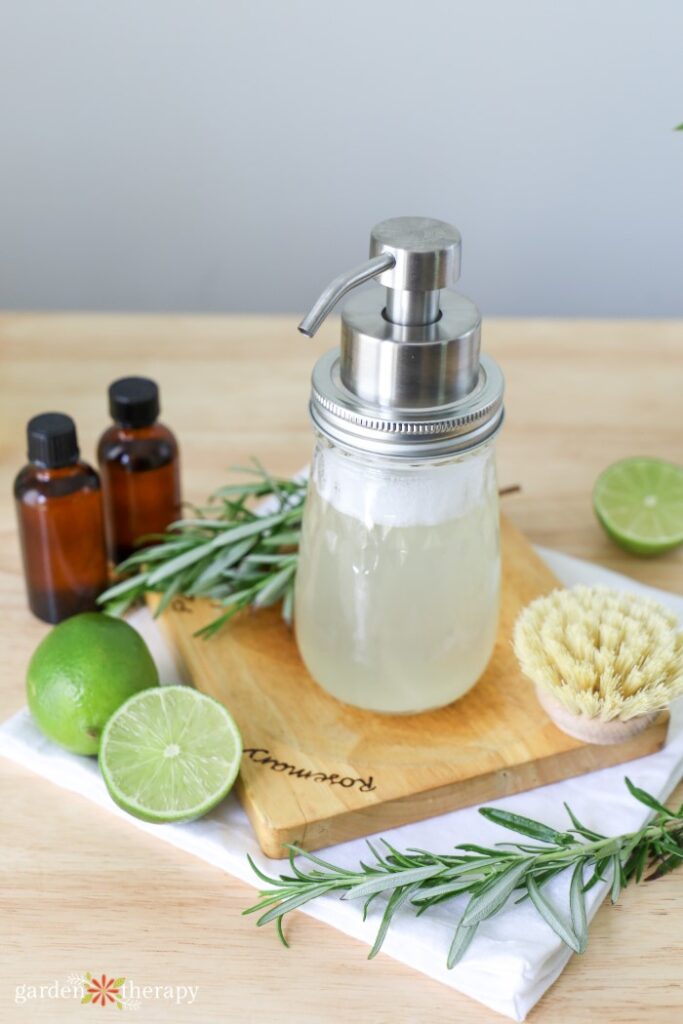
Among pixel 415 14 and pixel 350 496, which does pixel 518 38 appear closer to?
pixel 415 14

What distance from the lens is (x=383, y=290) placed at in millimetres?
665

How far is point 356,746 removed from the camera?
2.39 ft

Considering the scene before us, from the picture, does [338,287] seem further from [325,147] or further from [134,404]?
[325,147]

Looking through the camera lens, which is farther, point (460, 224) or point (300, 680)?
point (460, 224)

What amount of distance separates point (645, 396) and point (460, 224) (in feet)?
2.01

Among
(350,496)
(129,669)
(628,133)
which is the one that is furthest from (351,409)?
(628,133)

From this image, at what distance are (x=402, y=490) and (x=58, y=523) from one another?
0.28m

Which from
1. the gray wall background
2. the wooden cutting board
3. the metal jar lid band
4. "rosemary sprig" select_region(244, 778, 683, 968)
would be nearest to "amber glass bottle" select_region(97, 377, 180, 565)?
the wooden cutting board

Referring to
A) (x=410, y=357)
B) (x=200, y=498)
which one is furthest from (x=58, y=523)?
(x=410, y=357)

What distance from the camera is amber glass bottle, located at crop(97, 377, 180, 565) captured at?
840mm

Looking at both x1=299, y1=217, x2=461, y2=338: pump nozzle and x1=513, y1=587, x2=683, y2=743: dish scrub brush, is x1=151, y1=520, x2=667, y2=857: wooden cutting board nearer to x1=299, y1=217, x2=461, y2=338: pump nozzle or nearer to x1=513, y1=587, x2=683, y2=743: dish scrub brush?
x1=513, y1=587, x2=683, y2=743: dish scrub brush

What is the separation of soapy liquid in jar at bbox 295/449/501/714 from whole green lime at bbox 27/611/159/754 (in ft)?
0.39

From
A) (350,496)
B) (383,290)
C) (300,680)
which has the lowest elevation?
(300,680)

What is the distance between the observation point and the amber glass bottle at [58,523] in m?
0.78
